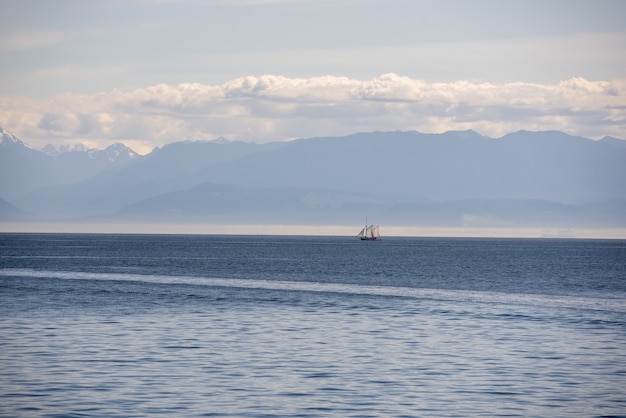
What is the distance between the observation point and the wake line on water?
82.6 meters

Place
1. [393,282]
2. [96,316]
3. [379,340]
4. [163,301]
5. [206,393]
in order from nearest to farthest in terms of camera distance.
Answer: [206,393]
[379,340]
[96,316]
[163,301]
[393,282]

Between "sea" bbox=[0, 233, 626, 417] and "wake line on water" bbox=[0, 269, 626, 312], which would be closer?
"sea" bbox=[0, 233, 626, 417]

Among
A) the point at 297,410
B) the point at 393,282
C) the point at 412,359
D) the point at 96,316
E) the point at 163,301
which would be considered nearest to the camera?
the point at 297,410

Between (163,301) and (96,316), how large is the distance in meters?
15.5

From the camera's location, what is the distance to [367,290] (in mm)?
97562

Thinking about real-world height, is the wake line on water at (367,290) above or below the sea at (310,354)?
above

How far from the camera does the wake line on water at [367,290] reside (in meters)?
82.6

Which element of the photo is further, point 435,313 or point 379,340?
point 435,313

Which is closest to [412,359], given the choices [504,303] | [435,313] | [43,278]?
[435,313]

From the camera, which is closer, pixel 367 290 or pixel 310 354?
pixel 310 354

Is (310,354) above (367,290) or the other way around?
the other way around

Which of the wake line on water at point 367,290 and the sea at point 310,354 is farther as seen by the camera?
the wake line on water at point 367,290

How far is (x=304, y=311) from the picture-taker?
7138 cm

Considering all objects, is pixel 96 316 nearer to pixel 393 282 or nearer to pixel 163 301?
pixel 163 301
